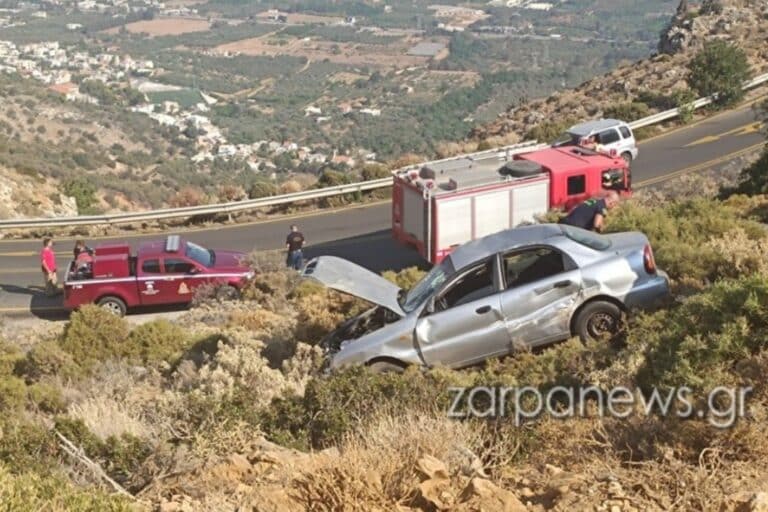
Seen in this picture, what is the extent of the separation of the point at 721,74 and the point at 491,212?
2067cm

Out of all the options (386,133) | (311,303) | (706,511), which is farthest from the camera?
(386,133)

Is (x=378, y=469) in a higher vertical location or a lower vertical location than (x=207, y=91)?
higher

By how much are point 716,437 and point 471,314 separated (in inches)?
160

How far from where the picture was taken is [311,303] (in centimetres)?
1394

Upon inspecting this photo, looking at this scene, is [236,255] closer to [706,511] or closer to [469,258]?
[469,258]

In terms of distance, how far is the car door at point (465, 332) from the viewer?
33.4 ft

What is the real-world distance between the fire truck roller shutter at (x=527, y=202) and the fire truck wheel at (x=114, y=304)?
8.13 m

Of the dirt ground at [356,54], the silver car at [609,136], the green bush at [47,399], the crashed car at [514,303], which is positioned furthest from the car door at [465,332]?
the dirt ground at [356,54]

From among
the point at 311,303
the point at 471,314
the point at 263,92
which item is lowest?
the point at 263,92

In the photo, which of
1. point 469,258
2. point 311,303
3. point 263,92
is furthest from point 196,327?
point 263,92

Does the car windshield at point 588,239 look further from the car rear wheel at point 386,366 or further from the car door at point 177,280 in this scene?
the car door at point 177,280

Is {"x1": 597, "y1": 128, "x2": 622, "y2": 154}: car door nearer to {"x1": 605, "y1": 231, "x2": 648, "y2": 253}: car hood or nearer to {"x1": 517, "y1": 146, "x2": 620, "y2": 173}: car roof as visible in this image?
{"x1": 517, "y1": 146, "x2": 620, "y2": 173}: car roof

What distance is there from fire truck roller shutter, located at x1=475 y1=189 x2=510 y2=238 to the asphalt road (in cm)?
270

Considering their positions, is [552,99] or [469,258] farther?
[552,99]
